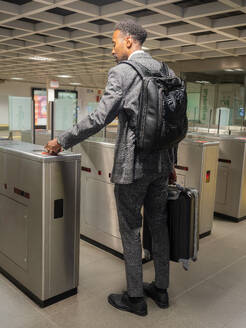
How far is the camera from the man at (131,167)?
168 centimetres

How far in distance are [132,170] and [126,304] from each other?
0.86 meters

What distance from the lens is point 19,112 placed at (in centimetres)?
387

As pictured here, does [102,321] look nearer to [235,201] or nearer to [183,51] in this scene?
[235,201]

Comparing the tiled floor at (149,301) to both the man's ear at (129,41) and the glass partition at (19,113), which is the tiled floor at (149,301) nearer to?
the man's ear at (129,41)

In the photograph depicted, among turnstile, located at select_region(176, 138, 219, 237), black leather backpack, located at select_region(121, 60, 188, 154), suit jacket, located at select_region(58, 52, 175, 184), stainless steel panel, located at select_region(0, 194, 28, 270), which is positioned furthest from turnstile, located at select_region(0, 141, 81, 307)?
turnstile, located at select_region(176, 138, 219, 237)

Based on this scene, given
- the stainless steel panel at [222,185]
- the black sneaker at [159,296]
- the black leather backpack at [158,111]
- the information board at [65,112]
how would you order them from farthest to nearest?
1. the information board at [65,112]
2. the stainless steel panel at [222,185]
3. the black sneaker at [159,296]
4. the black leather backpack at [158,111]

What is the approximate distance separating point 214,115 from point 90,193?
204 inches

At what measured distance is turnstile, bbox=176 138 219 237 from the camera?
3.05 metres

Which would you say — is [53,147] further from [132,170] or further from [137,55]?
[137,55]

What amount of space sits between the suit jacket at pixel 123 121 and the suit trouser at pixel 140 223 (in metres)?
0.09

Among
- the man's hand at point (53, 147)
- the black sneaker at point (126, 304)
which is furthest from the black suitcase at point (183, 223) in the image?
the man's hand at point (53, 147)

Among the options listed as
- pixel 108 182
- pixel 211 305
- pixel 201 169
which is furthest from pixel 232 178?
pixel 211 305

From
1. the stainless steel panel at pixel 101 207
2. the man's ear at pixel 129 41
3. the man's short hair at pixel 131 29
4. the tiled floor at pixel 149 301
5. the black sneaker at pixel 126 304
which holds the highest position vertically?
the man's short hair at pixel 131 29

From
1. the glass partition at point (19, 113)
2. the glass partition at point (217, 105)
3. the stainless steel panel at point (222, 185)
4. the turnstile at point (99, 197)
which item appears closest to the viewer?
the turnstile at point (99, 197)
